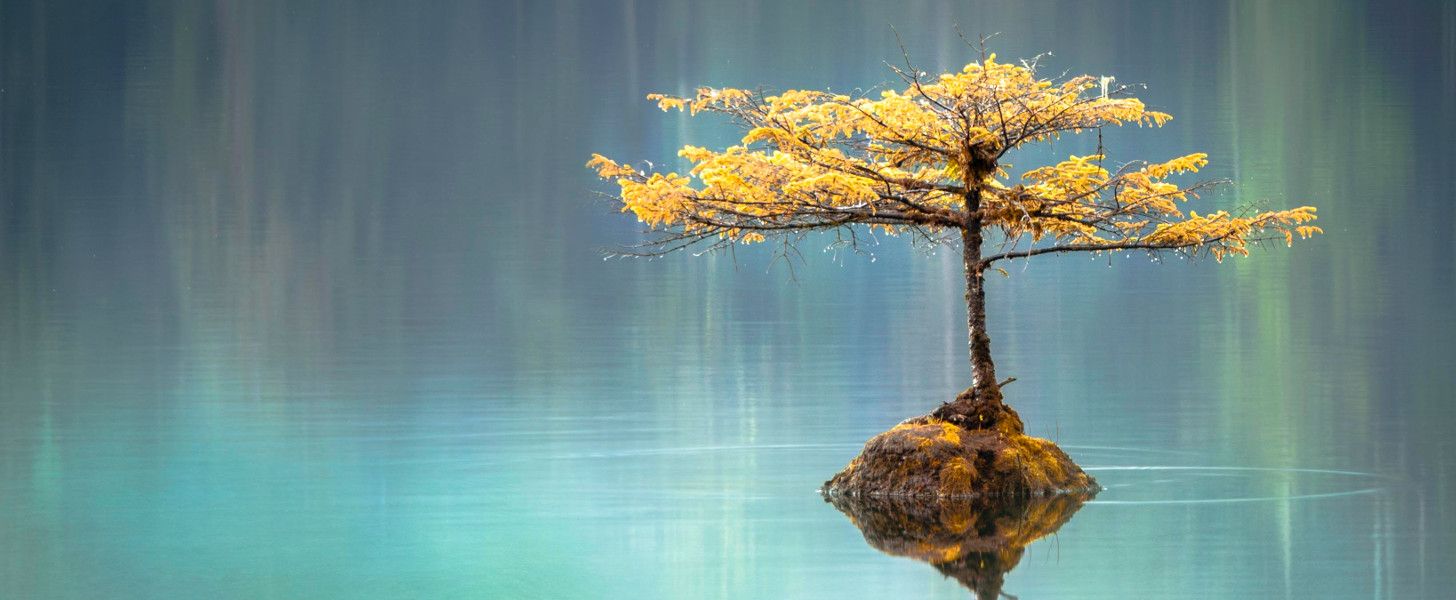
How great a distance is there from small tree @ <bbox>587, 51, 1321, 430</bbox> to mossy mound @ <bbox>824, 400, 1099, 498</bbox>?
20 cm

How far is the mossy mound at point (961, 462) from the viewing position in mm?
15875

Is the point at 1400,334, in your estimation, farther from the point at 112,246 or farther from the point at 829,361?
the point at 112,246

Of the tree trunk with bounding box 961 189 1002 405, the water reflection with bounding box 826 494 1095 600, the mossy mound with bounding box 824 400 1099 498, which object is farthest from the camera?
the tree trunk with bounding box 961 189 1002 405

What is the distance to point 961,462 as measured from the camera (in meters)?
15.9

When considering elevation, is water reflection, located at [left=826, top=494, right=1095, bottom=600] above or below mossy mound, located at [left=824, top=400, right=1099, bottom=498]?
below

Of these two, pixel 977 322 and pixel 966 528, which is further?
pixel 977 322

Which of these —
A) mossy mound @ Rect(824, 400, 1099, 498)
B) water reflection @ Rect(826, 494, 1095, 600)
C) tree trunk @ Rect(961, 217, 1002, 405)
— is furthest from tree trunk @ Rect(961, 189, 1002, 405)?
water reflection @ Rect(826, 494, 1095, 600)

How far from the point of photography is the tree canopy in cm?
1597

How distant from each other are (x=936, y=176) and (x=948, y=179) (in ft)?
0.49

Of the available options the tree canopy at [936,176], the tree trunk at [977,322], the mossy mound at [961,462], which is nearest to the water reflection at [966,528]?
the mossy mound at [961,462]

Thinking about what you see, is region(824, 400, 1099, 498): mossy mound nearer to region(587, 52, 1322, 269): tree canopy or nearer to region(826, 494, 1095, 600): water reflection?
region(826, 494, 1095, 600): water reflection

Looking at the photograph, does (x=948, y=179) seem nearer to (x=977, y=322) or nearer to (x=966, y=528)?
(x=977, y=322)

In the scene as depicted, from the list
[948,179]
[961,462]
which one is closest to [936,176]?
[948,179]

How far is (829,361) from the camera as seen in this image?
30.4 meters
